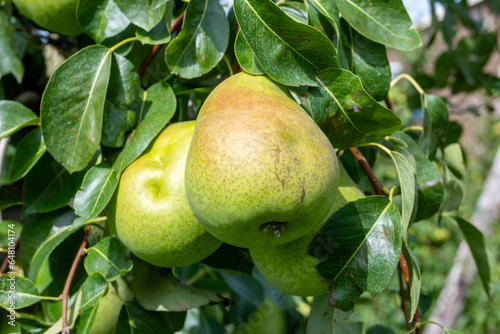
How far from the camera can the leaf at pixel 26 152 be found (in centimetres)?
97

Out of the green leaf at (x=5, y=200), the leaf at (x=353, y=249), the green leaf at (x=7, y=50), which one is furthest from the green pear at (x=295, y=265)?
the green leaf at (x=7, y=50)

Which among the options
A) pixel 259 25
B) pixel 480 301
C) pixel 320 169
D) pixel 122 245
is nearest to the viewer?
pixel 320 169

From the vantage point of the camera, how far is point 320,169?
695 mm

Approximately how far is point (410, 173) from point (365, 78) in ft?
0.68

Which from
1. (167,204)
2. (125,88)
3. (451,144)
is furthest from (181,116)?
(451,144)

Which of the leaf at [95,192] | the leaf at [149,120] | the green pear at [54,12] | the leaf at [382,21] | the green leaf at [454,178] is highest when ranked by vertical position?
the leaf at [382,21]

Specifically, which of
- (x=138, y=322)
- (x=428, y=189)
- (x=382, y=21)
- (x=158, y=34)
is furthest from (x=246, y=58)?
(x=138, y=322)

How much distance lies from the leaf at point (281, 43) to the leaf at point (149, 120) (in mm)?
210

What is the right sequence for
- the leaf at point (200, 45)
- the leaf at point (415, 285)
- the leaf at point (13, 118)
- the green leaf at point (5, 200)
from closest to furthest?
1. the leaf at point (415, 285)
2. the leaf at point (200, 45)
3. the leaf at point (13, 118)
4. the green leaf at point (5, 200)

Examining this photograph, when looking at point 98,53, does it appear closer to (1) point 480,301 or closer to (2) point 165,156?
(2) point 165,156

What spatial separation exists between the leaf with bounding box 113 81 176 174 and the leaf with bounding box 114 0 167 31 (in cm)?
13

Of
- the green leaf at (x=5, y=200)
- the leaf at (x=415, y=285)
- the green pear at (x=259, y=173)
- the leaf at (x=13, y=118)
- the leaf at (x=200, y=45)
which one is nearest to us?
the green pear at (x=259, y=173)

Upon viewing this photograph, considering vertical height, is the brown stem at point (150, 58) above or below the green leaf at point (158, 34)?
below

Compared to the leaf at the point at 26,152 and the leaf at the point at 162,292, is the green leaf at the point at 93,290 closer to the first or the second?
the leaf at the point at 162,292
